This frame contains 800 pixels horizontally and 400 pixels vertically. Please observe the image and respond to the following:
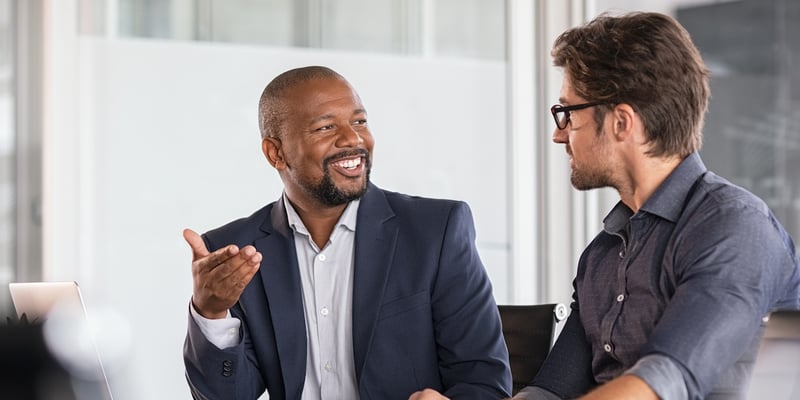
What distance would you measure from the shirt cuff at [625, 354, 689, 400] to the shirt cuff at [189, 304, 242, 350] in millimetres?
946

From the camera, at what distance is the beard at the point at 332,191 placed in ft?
8.11

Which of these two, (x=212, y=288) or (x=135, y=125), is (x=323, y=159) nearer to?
(x=212, y=288)

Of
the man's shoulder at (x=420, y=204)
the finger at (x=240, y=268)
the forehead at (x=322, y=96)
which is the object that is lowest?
the finger at (x=240, y=268)

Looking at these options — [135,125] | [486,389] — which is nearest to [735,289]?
[486,389]

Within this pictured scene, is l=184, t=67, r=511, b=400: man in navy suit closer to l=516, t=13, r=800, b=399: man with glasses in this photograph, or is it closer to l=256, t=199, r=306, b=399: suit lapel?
l=256, t=199, r=306, b=399: suit lapel

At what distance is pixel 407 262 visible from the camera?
7.86ft

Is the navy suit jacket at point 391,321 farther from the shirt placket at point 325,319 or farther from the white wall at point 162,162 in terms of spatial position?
the white wall at point 162,162

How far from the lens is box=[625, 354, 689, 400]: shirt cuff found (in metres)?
1.56

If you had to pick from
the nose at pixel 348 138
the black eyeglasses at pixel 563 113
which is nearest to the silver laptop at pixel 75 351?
the black eyeglasses at pixel 563 113

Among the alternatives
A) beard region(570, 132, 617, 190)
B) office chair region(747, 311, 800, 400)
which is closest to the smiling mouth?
beard region(570, 132, 617, 190)

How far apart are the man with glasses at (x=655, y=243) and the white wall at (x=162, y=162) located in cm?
210

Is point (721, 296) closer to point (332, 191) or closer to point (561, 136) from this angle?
point (561, 136)

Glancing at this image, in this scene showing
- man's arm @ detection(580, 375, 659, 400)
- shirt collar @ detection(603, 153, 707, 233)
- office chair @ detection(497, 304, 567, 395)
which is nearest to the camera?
man's arm @ detection(580, 375, 659, 400)

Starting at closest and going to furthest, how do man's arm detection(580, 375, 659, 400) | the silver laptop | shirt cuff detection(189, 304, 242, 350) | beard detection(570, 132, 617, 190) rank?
1. the silver laptop
2. man's arm detection(580, 375, 659, 400)
3. beard detection(570, 132, 617, 190)
4. shirt cuff detection(189, 304, 242, 350)
